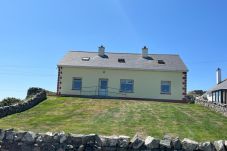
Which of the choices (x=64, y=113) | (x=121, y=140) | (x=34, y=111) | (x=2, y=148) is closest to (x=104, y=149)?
(x=121, y=140)

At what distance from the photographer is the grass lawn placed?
15.1m

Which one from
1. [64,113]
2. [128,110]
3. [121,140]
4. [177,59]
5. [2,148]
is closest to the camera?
[121,140]

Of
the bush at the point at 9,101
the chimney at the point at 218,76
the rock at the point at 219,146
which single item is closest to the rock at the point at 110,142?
the rock at the point at 219,146

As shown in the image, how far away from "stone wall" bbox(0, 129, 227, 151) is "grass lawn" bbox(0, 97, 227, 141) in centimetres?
347

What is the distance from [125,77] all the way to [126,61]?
8.90ft

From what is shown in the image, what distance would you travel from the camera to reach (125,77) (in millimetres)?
Result: 34875

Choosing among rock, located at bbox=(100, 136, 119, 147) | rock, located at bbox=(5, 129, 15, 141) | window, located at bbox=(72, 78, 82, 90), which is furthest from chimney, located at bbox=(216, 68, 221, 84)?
rock, located at bbox=(5, 129, 15, 141)

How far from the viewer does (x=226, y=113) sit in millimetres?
23406

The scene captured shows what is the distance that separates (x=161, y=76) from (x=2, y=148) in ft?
83.4

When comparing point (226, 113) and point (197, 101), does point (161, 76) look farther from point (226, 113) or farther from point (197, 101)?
point (226, 113)

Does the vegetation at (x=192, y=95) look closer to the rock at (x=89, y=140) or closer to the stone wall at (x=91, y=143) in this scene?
the stone wall at (x=91, y=143)

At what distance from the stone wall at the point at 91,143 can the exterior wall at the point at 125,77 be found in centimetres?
2372

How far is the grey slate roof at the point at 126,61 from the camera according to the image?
3506 centimetres

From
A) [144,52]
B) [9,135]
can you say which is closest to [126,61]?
[144,52]
